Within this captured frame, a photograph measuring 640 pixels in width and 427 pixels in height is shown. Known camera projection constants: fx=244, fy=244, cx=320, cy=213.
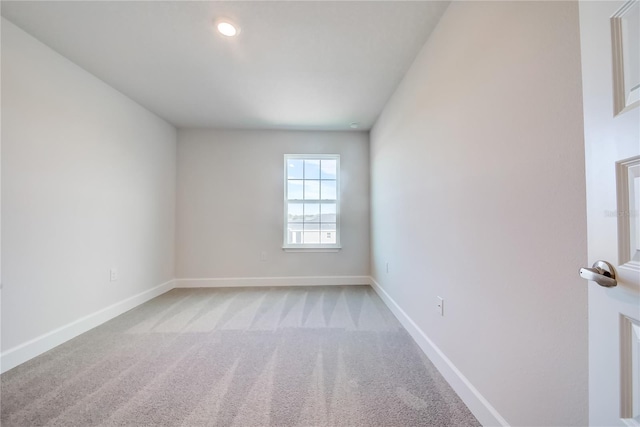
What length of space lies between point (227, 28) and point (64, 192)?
190 cm

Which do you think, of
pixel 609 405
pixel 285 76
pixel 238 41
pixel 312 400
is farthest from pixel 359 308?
pixel 238 41

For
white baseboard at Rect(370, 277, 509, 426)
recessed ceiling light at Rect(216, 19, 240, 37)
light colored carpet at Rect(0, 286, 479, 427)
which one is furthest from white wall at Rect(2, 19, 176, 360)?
white baseboard at Rect(370, 277, 509, 426)

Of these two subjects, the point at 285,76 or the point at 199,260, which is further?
the point at 199,260

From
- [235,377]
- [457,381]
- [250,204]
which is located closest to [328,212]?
[250,204]

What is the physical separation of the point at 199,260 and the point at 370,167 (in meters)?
2.97

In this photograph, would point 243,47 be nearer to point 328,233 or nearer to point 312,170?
point 312,170

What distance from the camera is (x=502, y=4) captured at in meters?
1.08

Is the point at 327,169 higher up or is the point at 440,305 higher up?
the point at 327,169

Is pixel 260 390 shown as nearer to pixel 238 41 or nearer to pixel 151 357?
pixel 151 357

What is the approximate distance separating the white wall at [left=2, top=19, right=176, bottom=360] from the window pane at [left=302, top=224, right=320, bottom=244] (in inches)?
83.5

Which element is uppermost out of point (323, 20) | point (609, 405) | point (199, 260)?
point (323, 20)

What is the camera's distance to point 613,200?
0.54m

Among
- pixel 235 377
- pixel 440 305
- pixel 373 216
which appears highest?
pixel 373 216

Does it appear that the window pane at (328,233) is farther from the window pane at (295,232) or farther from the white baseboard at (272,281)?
the white baseboard at (272,281)
